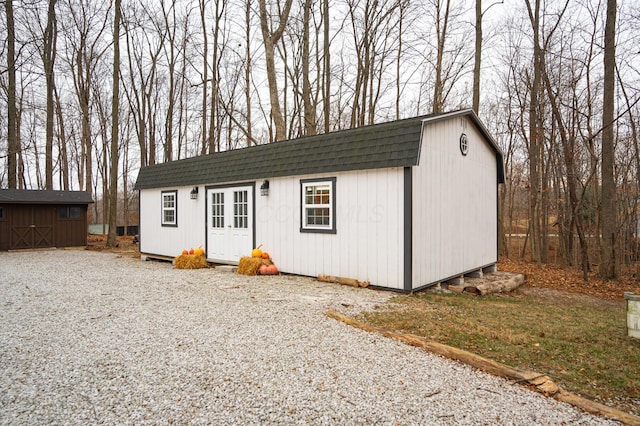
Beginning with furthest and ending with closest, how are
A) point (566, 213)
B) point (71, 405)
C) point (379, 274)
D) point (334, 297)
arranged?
point (566, 213)
point (379, 274)
point (334, 297)
point (71, 405)

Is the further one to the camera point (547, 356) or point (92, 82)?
point (92, 82)

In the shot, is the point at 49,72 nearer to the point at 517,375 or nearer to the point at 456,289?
the point at 456,289

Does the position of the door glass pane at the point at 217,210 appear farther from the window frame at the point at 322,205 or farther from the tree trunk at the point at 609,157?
the tree trunk at the point at 609,157

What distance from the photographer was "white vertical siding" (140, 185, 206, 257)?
1057 centimetres

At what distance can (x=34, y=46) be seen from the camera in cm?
1827

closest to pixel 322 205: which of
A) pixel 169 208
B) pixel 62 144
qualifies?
pixel 169 208

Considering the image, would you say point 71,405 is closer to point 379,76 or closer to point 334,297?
point 334,297

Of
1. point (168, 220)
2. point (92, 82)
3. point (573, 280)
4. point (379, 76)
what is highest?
point (92, 82)

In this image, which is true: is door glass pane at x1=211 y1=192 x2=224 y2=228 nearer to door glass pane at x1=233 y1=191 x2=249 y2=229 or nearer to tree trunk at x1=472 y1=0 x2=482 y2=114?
door glass pane at x1=233 y1=191 x2=249 y2=229

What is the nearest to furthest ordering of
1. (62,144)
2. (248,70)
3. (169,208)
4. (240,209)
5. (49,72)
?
1. (240,209)
2. (169,208)
3. (49,72)
4. (248,70)
5. (62,144)

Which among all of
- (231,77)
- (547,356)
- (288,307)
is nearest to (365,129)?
(288,307)

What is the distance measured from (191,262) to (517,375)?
828cm

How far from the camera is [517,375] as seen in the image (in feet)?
10.3

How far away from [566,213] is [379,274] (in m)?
11.1
